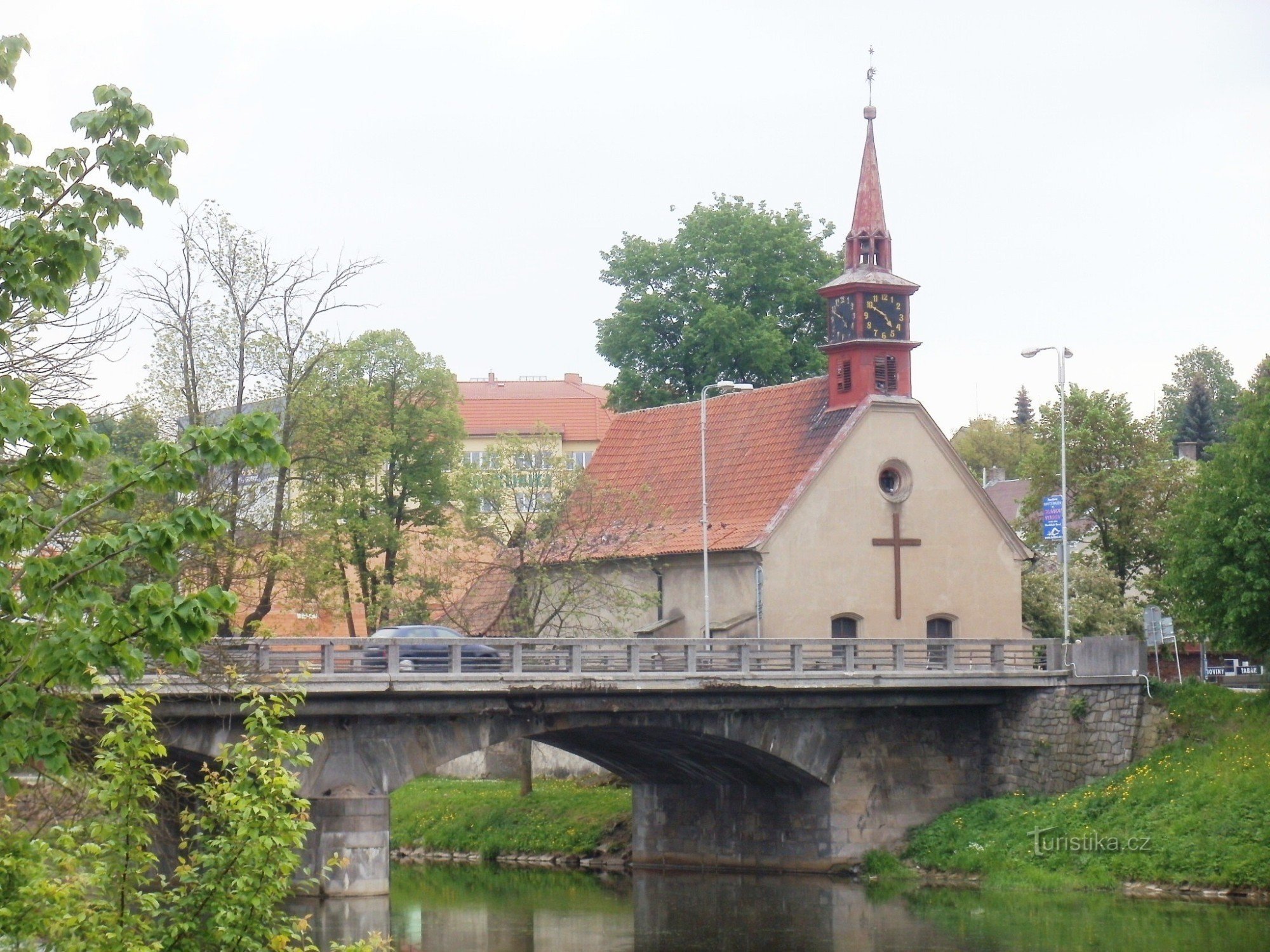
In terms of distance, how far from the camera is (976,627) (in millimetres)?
48906

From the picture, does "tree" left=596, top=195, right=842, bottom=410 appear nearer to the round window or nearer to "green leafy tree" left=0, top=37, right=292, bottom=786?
the round window

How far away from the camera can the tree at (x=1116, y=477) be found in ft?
181

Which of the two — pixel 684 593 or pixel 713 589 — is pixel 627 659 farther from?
pixel 684 593

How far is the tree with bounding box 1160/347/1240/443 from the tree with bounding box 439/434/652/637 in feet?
252

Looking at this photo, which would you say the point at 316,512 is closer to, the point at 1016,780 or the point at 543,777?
the point at 543,777

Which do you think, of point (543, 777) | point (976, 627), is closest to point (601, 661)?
point (976, 627)

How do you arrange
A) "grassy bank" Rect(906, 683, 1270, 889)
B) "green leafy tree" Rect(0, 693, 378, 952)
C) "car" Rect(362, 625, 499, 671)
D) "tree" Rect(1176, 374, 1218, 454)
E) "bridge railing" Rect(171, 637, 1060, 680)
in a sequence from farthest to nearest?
"tree" Rect(1176, 374, 1218, 454) → "grassy bank" Rect(906, 683, 1270, 889) → "car" Rect(362, 625, 499, 671) → "bridge railing" Rect(171, 637, 1060, 680) → "green leafy tree" Rect(0, 693, 378, 952)

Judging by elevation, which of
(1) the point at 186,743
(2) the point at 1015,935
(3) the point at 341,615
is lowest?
(2) the point at 1015,935

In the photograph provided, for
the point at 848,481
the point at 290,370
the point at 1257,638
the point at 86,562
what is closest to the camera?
the point at 86,562

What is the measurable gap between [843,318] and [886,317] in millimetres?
1175

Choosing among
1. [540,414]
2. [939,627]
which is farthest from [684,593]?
[540,414]

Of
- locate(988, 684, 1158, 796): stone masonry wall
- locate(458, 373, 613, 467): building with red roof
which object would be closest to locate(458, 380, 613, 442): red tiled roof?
locate(458, 373, 613, 467): building with red roof

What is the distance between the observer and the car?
34375 mm

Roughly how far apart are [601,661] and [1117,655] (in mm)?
11702
